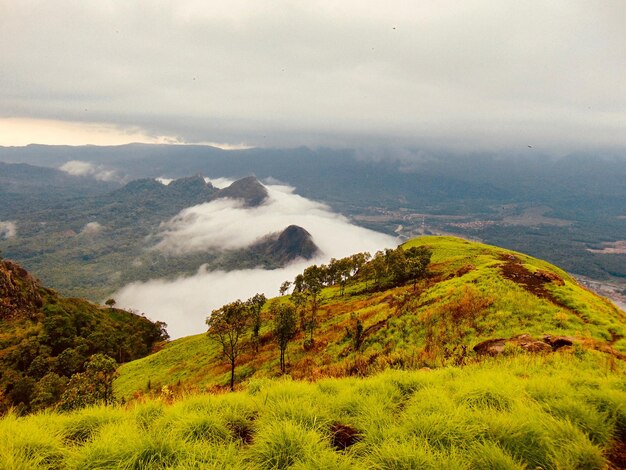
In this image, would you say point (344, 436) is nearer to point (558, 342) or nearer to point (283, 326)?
point (558, 342)

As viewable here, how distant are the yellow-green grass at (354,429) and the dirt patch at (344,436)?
3 centimetres

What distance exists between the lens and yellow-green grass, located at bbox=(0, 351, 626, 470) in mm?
5848

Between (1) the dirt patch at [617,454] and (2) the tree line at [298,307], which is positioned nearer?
(1) the dirt patch at [617,454]

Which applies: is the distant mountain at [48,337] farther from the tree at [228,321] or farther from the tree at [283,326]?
the tree at [283,326]

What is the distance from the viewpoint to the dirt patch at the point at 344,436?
7117mm

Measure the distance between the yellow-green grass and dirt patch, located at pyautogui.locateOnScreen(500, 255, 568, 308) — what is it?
24149 millimetres

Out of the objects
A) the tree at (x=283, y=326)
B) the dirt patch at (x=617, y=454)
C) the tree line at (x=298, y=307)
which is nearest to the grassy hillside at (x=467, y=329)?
the tree at (x=283, y=326)

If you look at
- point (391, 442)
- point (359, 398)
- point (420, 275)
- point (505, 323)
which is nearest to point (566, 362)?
point (359, 398)

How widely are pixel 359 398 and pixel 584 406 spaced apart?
17.5 feet

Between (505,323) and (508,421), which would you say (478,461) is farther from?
(505,323)

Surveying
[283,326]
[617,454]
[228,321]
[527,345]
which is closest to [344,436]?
[617,454]

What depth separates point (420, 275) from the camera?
7344 centimetres

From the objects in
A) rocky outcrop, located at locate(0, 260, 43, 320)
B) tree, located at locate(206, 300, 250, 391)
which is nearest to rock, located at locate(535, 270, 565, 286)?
tree, located at locate(206, 300, 250, 391)

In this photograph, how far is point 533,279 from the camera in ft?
116
